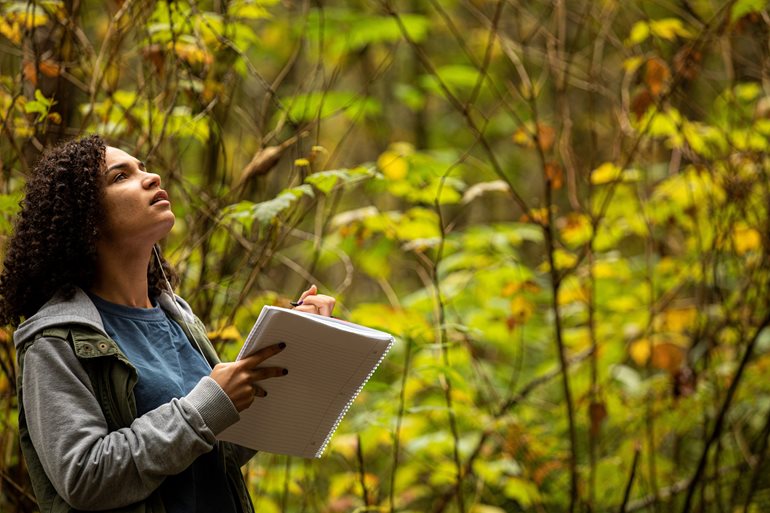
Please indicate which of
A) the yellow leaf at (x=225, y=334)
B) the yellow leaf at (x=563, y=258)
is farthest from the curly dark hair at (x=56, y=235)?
the yellow leaf at (x=563, y=258)

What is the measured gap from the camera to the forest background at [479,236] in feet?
10.3

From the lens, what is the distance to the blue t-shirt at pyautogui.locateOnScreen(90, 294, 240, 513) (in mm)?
1770

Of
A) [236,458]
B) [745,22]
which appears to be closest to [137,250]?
[236,458]

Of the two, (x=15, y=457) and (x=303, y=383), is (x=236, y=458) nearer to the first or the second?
(x=303, y=383)

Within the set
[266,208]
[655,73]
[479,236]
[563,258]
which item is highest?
[655,73]

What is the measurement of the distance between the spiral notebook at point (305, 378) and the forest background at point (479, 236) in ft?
2.59

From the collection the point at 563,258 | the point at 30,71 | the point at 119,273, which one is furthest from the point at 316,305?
the point at 563,258

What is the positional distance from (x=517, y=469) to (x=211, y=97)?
252 centimetres

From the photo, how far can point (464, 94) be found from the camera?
873 centimetres

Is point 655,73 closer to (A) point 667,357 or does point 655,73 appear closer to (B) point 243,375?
(A) point 667,357

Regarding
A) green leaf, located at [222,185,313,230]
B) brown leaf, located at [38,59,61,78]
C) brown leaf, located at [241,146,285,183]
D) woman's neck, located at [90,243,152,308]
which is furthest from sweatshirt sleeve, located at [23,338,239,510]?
brown leaf, located at [38,59,61,78]

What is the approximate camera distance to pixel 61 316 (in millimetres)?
1681

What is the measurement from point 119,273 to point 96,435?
0.41m

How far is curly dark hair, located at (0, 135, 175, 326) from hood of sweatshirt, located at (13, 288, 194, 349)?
3 centimetres
